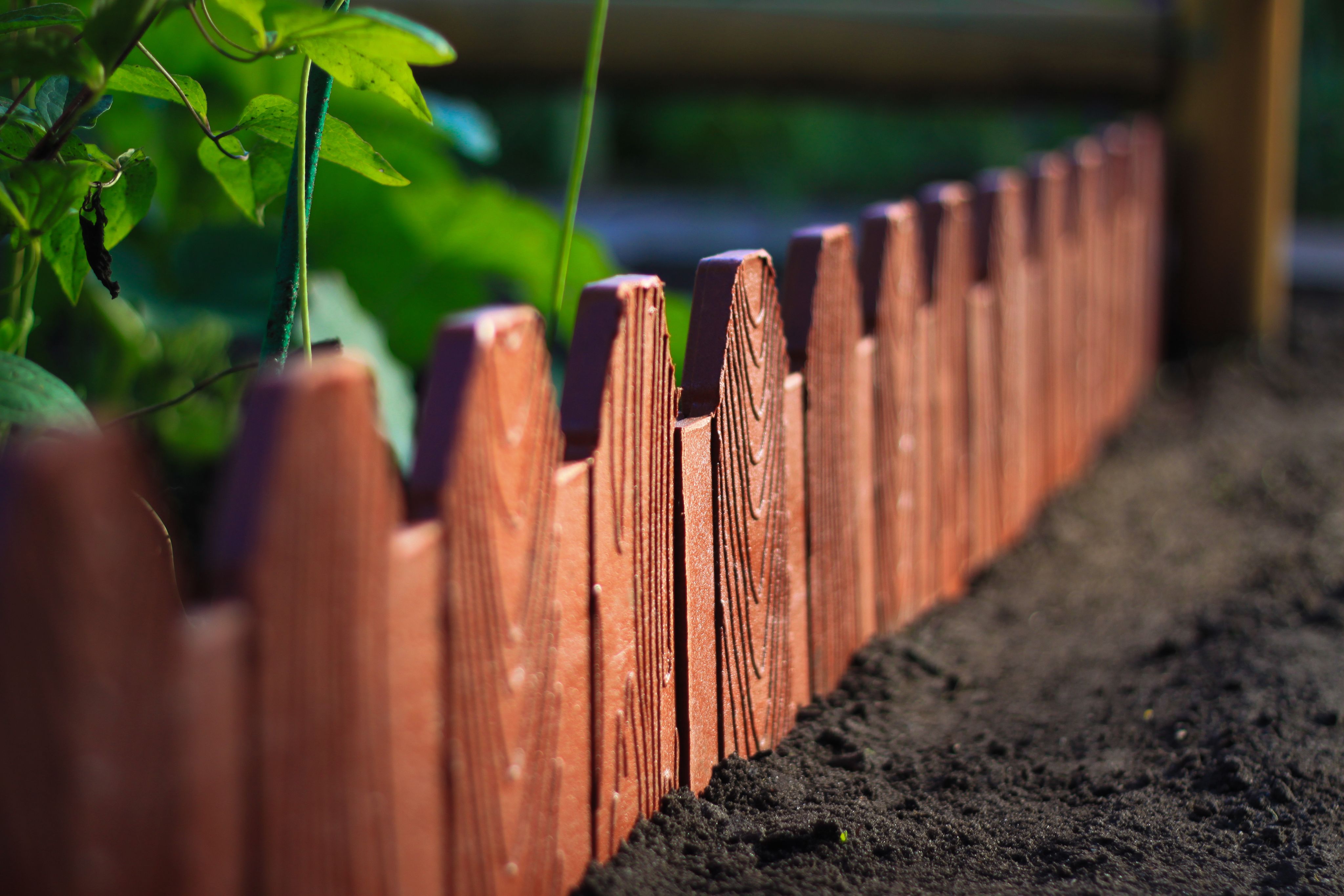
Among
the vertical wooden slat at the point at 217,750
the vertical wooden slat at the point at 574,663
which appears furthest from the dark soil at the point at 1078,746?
the vertical wooden slat at the point at 217,750

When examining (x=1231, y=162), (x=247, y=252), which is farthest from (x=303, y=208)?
(x=1231, y=162)

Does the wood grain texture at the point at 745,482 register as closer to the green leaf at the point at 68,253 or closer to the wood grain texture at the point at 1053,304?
the green leaf at the point at 68,253

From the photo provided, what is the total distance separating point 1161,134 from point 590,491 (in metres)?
3.59

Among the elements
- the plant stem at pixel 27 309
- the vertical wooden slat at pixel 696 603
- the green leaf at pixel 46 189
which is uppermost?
the green leaf at pixel 46 189

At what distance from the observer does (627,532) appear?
113 cm

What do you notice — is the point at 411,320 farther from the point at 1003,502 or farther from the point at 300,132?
the point at 300,132

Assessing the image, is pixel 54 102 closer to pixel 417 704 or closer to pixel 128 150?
pixel 128 150

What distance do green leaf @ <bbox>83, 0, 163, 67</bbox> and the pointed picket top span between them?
59 cm

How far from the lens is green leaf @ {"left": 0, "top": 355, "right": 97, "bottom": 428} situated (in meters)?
0.84

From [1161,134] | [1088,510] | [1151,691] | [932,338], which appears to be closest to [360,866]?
[1151,691]

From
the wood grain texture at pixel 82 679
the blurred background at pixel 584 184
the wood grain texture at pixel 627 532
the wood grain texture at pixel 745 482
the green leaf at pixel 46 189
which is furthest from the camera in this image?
the blurred background at pixel 584 184

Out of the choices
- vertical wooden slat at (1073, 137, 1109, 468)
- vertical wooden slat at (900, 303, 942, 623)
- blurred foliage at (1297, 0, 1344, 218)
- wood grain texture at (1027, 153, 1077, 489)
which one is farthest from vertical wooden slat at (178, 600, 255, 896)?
blurred foliage at (1297, 0, 1344, 218)

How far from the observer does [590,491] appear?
105cm

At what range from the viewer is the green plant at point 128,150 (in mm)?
856
